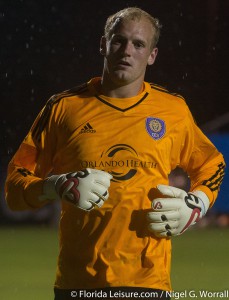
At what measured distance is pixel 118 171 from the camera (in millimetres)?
3908

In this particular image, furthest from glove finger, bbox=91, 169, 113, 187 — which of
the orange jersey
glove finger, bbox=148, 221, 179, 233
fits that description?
glove finger, bbox=148, 221, 179, 233

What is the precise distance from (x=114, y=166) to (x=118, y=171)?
0.03 metres

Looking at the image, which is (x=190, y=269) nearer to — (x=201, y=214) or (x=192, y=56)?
(x=201, y=214)

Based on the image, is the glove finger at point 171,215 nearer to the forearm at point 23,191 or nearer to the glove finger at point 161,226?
the glove finger at point 161,226

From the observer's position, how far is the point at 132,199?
3883mm

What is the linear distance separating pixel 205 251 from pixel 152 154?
23.5 ft

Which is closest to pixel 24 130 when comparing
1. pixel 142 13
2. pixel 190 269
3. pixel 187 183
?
pixel 187 183

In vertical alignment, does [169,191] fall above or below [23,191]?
above

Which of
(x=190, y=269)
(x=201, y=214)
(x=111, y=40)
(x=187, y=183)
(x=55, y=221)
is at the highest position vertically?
(x=111, y=40)

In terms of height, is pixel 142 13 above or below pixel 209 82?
above

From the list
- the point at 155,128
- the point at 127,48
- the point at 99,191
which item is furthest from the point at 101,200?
the point at 127,48

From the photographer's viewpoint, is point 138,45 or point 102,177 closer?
point 102,177

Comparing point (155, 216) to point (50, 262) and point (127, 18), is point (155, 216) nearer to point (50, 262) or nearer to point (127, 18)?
point (127, 18)

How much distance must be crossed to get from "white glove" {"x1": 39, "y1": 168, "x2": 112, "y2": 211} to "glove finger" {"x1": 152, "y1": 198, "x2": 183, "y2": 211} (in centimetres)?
19
